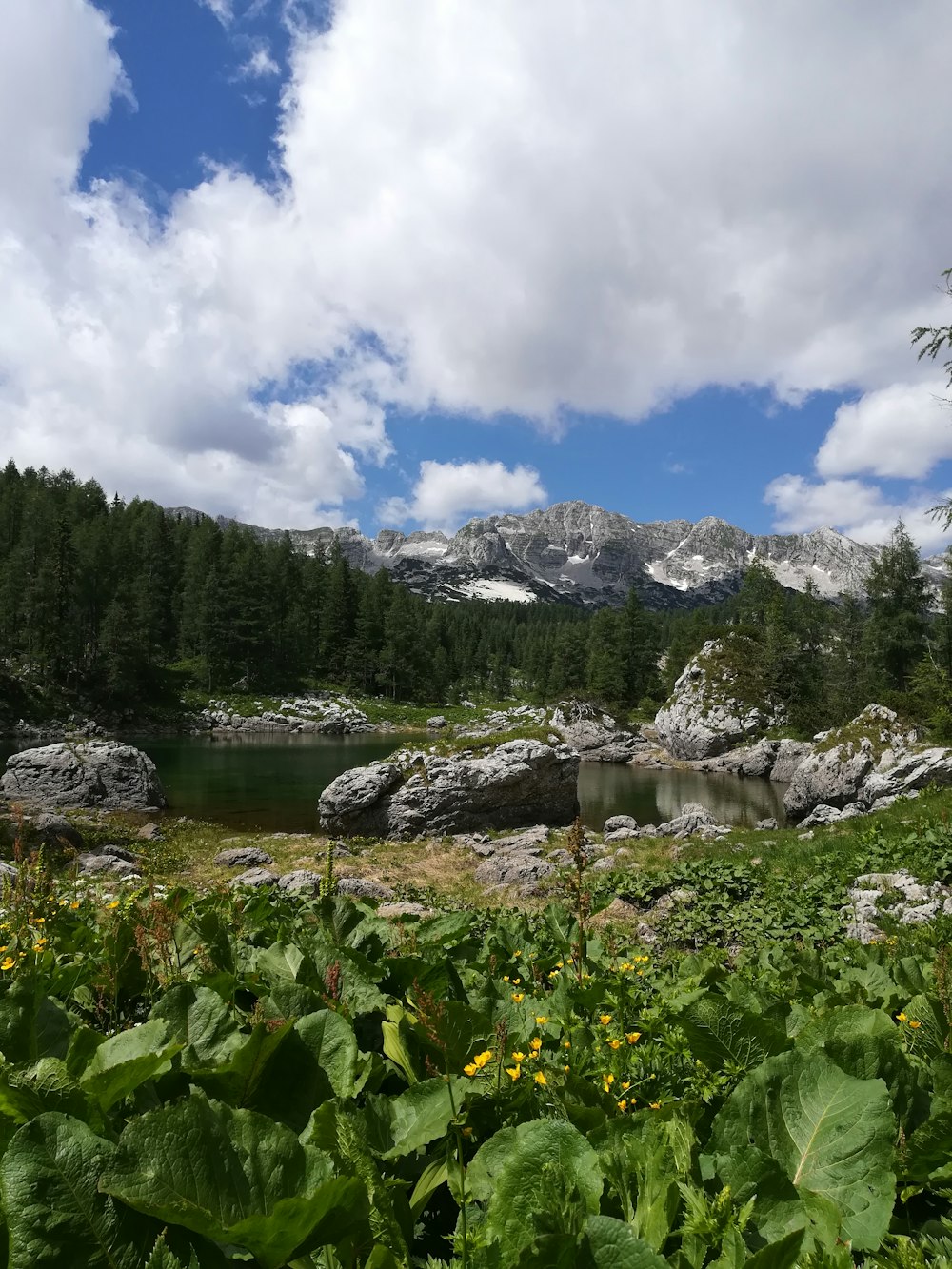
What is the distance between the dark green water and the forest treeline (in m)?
9.90

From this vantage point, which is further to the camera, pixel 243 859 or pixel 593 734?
pixel 593 734

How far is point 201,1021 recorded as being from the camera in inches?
73.5

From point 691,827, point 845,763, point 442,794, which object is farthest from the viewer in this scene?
point 845,763

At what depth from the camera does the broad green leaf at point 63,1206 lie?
1003mm

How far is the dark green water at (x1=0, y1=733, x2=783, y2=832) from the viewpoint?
1136 inches

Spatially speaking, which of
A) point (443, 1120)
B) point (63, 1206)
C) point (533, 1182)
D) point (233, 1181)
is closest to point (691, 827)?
point (443, 1120)

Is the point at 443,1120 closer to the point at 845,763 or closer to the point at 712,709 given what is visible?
the point at 845,763

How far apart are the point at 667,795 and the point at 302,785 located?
19.2m

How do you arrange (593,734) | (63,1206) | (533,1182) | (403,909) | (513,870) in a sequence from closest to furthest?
(63,1206) → (533,1182) → (403,909) → (513,870) → (593,734)

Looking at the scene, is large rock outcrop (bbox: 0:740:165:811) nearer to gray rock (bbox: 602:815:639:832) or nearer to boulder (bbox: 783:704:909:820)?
gray rock (bbox: 602:815:639:832)

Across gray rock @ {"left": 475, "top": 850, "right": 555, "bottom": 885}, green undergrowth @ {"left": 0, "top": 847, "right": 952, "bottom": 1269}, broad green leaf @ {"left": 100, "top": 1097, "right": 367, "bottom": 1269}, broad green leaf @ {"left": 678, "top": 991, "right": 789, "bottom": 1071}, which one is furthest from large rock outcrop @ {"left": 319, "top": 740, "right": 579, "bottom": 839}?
broad green leaf @ {"left": 100, "top": 1097, "right": 367, "bottom": 1269}

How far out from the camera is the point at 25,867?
12.9ft

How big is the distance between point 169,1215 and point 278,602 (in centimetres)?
10018

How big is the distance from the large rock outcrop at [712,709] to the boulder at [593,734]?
11.4 ft
